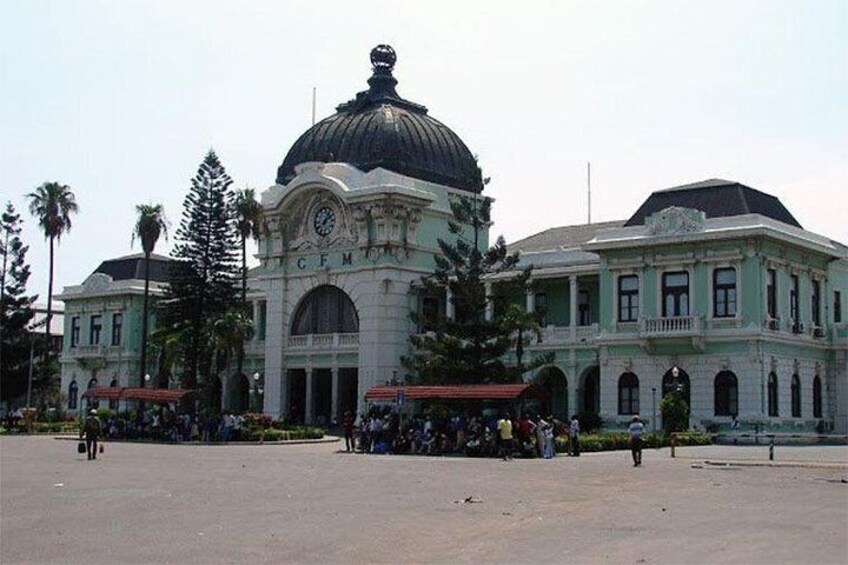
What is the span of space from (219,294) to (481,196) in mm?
13767

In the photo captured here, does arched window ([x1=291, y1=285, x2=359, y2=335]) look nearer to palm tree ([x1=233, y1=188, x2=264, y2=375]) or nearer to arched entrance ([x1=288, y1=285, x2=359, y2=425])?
arched entrance ([x1=288, y1=285, x2=359, y2=425])

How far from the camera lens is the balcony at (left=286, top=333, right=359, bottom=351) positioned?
198 ft

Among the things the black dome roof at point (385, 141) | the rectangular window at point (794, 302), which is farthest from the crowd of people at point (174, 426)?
the rectangular window at point (794, 302)

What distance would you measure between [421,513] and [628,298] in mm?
34130

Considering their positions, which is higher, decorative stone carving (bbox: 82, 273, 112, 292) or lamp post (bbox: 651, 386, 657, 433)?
decorative stone carving (bbox: 82, 273, 112, 292)

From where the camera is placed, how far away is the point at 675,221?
49.6m

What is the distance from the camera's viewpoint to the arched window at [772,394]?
47656 millimetres

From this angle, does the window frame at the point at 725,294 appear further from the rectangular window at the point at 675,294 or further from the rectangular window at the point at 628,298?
the rectangular window at the point at 628,298

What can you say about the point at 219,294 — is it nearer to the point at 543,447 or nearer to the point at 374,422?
the point at 374,422

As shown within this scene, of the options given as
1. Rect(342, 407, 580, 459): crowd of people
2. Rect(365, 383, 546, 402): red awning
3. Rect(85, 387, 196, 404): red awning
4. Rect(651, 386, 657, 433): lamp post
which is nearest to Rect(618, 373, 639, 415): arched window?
Rect(651, 386, 657, 433): lamp post

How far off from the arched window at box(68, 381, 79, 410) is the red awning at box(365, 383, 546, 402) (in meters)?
38.4

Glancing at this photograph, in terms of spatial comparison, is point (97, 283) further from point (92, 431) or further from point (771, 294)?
point (771, 294)

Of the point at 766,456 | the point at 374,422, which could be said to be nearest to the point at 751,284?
the point at 766,456

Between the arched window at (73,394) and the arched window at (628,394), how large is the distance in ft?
130
